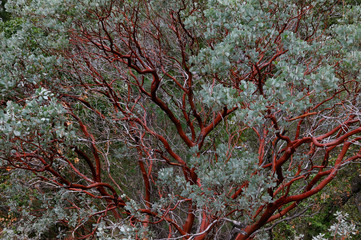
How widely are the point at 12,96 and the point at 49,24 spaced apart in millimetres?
1336

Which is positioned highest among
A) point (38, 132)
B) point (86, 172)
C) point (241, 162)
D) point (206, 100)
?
point (86, 172)

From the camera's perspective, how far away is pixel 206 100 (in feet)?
11.0

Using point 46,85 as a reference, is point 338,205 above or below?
below

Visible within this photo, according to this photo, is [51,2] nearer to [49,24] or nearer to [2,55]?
[49,24]

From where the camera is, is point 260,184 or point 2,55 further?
point 2,55

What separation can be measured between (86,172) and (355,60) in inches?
267

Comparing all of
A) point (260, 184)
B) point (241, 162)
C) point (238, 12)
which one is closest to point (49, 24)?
point (238, 12)

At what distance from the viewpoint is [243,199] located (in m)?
3.84

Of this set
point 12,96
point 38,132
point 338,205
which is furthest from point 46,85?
point 338,205

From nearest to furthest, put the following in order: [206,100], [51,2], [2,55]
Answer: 1. [206,100]
2. [51,2]
3. [2,55]

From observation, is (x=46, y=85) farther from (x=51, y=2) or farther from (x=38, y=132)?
(x=38, y=132)

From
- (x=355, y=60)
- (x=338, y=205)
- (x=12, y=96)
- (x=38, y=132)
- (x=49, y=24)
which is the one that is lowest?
(x=338, y=205)

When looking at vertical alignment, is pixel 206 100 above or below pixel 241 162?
above

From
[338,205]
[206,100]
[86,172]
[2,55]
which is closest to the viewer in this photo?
[206,100]
